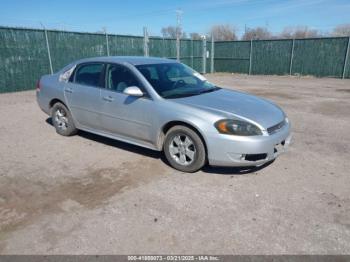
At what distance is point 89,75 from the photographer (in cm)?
523

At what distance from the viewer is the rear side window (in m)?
5.02

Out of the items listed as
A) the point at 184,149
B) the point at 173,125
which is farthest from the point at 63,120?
the point at 184,149

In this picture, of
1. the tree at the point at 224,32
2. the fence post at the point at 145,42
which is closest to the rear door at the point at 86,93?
the fence post at the point at 145,42

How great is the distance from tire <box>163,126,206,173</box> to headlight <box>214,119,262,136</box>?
0.36 metres

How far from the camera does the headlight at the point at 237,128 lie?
3754 mm

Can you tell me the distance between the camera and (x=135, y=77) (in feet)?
14.9

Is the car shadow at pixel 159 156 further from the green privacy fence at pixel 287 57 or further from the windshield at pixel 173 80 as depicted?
the green privacy fence at pixel 287 57

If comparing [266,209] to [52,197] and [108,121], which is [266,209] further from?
[108,121]

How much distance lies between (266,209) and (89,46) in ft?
42.7

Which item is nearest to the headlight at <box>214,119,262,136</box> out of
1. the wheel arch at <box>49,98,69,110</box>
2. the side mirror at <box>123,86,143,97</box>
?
the side mirror at <box>123,86,143,97</box>

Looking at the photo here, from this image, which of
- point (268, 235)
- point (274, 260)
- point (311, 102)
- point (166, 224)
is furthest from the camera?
point (311, 102)

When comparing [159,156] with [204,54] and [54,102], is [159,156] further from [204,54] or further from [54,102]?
[204,54]

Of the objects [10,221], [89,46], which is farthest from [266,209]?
[89,46]

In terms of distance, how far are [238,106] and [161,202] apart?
175 cm
